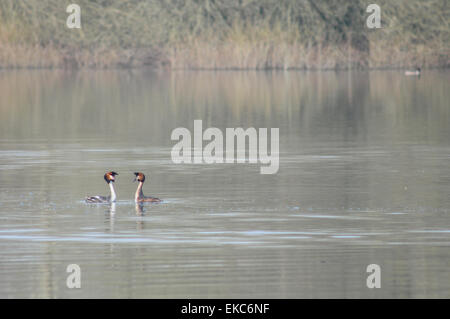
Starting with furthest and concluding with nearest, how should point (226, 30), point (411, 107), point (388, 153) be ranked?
point (226, 30), point (411, 107), point (388, 153)

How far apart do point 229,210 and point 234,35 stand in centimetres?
4028

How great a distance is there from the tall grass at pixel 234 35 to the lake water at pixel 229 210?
22.5 meters

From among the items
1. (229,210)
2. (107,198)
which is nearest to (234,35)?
(107,198)

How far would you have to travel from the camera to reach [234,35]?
5547 centimetres

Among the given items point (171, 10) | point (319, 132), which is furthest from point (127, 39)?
point (319, 132)

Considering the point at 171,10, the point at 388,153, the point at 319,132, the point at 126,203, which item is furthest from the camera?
the point at 171,10

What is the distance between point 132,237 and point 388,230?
2.66m

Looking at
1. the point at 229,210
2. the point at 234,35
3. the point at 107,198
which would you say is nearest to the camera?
the point at 229,210

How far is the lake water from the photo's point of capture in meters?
11.5

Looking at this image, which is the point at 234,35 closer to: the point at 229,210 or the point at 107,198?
the point at 107,198

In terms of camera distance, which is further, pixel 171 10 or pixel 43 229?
pixel 171 10

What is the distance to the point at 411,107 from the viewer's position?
35406 mm

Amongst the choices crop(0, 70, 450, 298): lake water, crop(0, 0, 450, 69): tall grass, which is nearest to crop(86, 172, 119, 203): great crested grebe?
crop(0, 70, 450, 298): lake water
